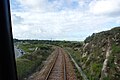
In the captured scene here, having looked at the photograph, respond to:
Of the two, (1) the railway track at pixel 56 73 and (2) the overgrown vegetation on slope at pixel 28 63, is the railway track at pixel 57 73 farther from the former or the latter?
(2) the overgrown vegetation on slope at pixel 28 63

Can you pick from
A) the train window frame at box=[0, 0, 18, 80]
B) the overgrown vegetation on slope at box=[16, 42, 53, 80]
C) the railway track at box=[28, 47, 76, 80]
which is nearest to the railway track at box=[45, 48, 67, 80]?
the railway track at box=[28, 47, 76, 80]

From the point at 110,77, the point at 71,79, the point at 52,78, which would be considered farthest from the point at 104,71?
the point at 52,78

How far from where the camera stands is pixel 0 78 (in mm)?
1808

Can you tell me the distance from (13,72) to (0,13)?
435 mm

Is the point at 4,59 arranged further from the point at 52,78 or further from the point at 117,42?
the point at 117,42

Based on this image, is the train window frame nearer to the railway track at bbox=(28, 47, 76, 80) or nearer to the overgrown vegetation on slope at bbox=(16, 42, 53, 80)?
the railway track at bbox=(28, 47, 76, 80)

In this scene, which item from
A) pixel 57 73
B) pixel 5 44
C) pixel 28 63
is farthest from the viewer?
pixel 28 63

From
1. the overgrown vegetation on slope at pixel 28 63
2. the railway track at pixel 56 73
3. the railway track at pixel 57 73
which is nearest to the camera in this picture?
the railway track at pixel 57 73

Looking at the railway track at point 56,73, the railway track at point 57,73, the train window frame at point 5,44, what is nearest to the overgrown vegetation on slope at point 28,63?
the railway track at point 56,73

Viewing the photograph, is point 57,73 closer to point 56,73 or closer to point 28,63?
point 56,73

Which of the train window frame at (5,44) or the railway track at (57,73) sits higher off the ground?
the train window frame at (5,44)

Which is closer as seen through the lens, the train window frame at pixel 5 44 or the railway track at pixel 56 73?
the train window frame at pixel 5 44

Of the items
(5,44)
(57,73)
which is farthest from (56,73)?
(5,44)

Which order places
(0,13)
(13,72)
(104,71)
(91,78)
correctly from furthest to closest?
1. (91,78)
2. (104,71)
3. (13,72)
4. (0,13)
